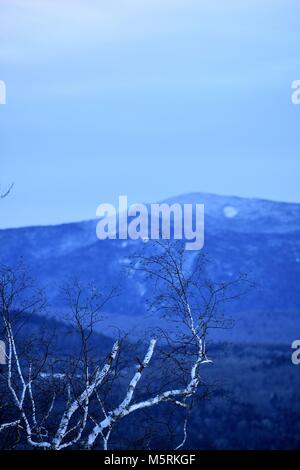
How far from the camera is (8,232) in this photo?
9094 cm

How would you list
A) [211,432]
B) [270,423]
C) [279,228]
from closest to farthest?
[211,432] < [270,423] < [279,228]

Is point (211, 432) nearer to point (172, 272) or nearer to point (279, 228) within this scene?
point (172, 272)

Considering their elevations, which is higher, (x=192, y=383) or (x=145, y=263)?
(x=145, y=263)

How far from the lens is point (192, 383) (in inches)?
378

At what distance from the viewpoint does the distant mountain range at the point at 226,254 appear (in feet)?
266

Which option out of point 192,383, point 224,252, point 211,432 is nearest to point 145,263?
point 192,383

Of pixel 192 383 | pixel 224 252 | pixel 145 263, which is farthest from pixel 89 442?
pixel 224 252

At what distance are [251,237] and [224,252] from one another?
31.7 feet

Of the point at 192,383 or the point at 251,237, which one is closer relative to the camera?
the point at 192,383

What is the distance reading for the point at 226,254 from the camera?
8706cm

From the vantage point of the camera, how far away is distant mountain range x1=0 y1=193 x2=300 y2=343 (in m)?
81.2
